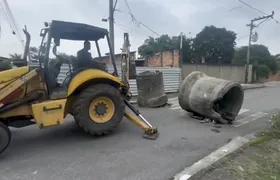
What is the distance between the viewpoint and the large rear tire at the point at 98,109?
5141mm

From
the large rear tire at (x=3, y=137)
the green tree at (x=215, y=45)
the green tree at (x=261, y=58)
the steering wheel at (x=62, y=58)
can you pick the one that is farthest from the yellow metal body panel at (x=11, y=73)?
the green tree at (x=215, y=45)

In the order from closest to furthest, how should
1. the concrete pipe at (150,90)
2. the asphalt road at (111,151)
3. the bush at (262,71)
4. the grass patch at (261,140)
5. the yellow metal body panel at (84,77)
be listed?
the asphalt road at (111,151) → the grass patch at (261,140) → the yellow metal body panel at (84,77) → the concrete pipe at (150,90) → the bush at (262,71)

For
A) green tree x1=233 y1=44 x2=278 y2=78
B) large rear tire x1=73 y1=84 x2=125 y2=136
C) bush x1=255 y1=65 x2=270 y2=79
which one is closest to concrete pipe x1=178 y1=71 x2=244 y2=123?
large rear tire x1=73 y1=84 x2=125 y2=136

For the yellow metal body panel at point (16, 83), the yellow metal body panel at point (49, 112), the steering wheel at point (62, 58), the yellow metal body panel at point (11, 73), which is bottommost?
the yellow metal body panel at point (49, 112)

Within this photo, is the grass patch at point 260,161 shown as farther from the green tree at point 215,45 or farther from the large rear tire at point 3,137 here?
the green tree at point 215,45

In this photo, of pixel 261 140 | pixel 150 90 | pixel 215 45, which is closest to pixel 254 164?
pixel 261 140

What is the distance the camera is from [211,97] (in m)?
6.59

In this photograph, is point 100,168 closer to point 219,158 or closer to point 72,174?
point 72,174

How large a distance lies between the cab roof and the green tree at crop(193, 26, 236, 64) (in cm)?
4102

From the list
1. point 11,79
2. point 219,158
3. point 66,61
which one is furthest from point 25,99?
point 219,158

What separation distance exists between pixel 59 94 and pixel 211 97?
154 inches

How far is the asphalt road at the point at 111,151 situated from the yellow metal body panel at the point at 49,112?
559 millimetres

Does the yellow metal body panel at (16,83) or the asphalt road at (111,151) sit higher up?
the yellow metal body panel at (16,83)

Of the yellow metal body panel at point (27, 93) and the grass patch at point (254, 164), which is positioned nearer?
the grass patch at point (254, 164)
